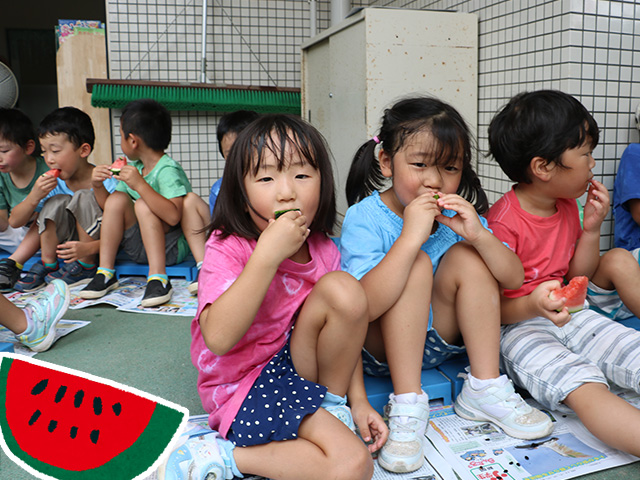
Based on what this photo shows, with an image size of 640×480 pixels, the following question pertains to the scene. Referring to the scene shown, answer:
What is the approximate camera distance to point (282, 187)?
0.85m

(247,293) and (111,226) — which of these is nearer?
(247,293)

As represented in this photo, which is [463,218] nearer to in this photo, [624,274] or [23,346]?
[624,274]

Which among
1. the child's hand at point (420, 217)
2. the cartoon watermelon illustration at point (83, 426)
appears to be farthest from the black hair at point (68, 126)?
the child's hand at point (420, 217)

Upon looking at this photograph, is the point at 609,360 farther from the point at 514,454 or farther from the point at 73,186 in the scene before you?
the point at 73,186

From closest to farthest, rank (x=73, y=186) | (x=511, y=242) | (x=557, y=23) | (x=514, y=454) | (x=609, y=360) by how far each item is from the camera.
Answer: (x=514, y=454) < (x=609, y=360) < (x=511, y=242) < (x=557, y=23) < (x=73, y=186)

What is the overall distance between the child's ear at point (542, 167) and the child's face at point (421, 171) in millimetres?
194

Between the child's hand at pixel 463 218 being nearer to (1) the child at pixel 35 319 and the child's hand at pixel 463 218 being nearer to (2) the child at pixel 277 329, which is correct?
(2) the child at pixel 277 329

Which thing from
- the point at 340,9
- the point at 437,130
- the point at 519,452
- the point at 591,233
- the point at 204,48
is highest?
the point at 340,9

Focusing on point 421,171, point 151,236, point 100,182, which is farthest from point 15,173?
point 421,171

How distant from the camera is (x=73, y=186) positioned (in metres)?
2.05

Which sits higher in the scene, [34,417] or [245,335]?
[245,335]

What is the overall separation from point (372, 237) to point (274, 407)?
0.37 meters

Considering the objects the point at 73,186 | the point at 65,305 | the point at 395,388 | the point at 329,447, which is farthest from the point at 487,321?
the point at 73,186

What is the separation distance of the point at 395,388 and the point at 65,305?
0.93 meters
